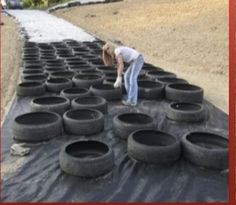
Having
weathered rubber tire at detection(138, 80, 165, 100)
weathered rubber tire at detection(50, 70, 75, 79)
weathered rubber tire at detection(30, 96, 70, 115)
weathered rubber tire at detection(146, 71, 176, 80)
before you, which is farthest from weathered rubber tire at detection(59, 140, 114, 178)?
weathered rubber tire at detection(146, 71, 176, 80)

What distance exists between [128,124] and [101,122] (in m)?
0.54

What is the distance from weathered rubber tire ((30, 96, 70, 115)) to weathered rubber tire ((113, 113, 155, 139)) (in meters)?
1.17

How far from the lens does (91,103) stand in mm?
7410

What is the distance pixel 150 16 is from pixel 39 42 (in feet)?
30.0

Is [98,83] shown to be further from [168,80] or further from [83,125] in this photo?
[83,125]

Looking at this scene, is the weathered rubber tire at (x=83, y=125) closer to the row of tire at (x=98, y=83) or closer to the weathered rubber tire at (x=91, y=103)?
the weathered rubber tire at (x=91, y=103)

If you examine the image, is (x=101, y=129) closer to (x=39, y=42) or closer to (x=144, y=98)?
(x=144, y=98)

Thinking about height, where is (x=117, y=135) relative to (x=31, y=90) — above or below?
below

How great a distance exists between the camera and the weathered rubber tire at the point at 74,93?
7434 mm

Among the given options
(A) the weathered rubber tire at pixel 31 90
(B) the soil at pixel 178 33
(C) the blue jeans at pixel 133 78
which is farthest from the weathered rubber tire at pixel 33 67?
(B) the soil at pixel 178 33

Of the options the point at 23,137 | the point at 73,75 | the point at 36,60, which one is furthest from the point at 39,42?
the point at 23,137

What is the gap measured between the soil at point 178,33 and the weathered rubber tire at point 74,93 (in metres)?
2.83

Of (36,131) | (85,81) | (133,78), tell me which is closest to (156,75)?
(85,81)

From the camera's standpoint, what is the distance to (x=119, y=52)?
6.73 meters
